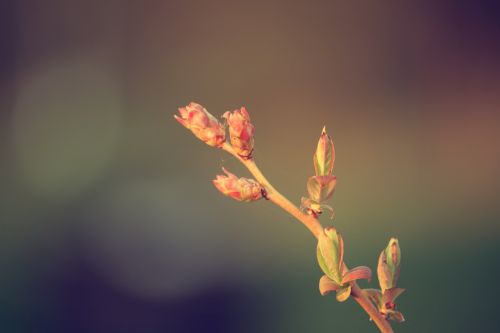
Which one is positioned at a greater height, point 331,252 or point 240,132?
point 240,132

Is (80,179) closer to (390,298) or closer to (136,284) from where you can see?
(136,284)

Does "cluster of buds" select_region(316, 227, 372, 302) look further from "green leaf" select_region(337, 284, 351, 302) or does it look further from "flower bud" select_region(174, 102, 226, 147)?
"flower bud" select_region(174, 102, 226, 147)

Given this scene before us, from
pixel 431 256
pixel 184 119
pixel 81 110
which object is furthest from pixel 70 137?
pixel 184 119

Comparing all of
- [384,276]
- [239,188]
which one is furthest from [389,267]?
Result: [239,188]

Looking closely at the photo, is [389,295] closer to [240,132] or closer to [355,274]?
[355,274]

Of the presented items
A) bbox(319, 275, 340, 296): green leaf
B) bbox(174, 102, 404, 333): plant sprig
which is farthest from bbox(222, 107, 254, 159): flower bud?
bbox(319, 275, 340, 296): green leaf

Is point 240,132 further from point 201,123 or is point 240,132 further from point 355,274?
point 355,274
